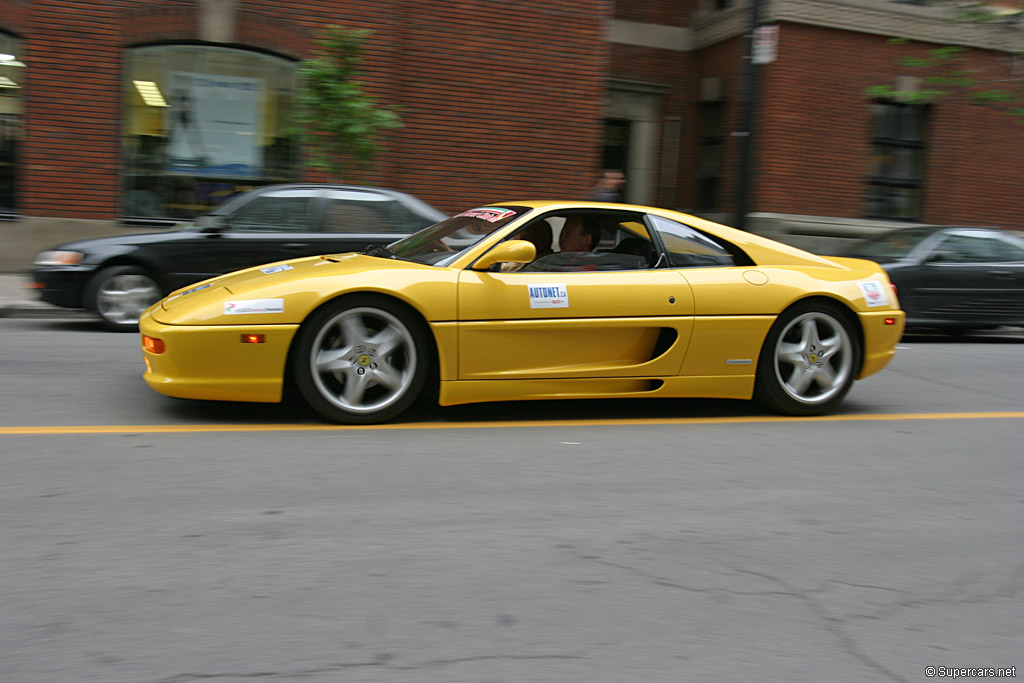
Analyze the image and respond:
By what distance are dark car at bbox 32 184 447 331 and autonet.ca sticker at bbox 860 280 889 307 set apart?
423 cm

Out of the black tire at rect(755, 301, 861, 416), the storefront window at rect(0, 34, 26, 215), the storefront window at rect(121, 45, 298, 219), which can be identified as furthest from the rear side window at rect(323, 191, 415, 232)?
the storefront window at rect(0, 34, 26, 215)

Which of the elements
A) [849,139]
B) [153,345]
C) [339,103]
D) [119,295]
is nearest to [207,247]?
[119,295]

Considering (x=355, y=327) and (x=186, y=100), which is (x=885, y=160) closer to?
(x=186, y=100)

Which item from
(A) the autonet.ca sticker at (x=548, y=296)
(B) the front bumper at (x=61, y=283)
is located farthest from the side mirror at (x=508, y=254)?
(B) the front bumper at (x=61, y=283)

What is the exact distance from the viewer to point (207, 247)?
881cm

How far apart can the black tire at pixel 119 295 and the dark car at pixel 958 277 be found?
7.78 metres

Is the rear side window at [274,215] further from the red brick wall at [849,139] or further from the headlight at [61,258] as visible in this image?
the red brick wall at [849,139]

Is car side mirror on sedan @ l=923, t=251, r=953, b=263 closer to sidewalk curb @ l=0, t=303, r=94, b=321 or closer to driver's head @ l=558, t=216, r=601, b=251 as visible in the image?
driver's head @ l=558, t=216, r=601, b=251

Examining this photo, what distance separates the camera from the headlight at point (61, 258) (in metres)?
8.66

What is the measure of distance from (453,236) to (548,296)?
2.58 feet

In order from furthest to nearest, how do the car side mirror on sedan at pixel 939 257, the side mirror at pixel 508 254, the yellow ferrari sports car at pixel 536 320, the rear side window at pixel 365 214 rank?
the car side mirror on sedan at pixel 939 257 → the rear side window at pixel 365 214 → the side mirror at pixel 508 254 → the yellow ferrari sports car at pixel 536 320

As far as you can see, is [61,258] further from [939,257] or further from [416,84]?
[939,257]

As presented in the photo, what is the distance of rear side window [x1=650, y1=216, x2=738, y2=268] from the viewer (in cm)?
578

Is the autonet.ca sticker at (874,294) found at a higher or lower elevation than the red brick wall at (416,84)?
lower
